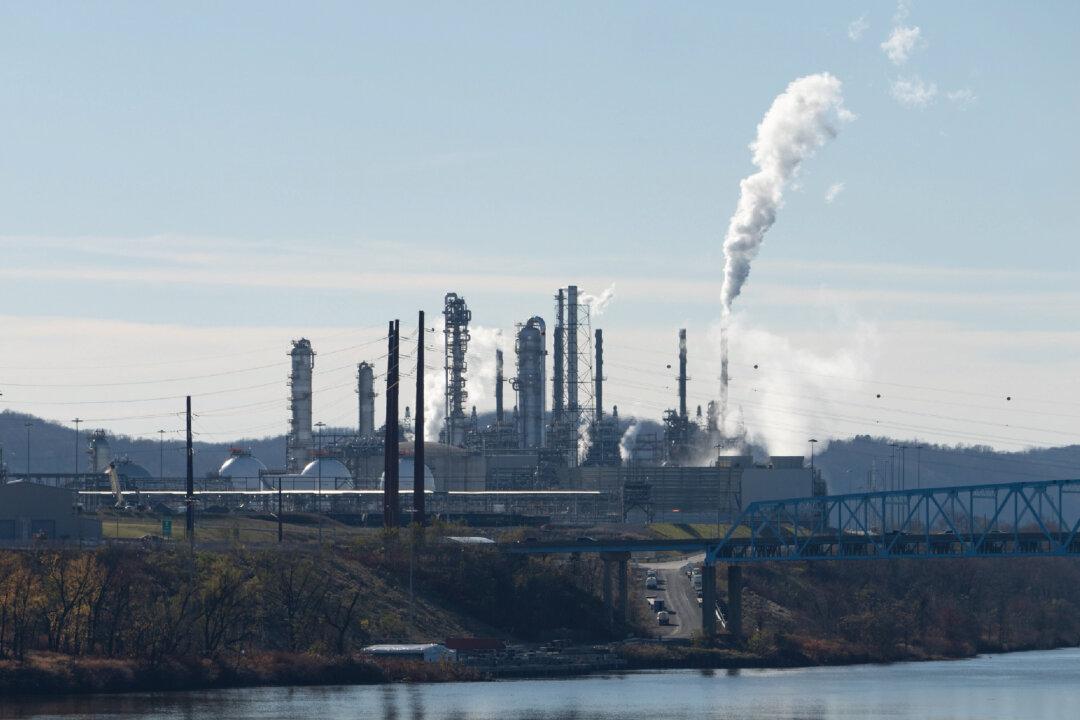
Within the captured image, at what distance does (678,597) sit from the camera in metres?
159

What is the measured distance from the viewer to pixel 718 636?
136 metres

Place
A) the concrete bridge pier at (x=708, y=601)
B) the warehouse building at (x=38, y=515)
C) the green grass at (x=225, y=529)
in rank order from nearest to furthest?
the warehouse building at (x=38, y=515)
the concrete bridge pier at (x=708, y=601)
the green grass at (x=225, y=529)

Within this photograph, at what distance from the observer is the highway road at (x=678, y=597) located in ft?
467

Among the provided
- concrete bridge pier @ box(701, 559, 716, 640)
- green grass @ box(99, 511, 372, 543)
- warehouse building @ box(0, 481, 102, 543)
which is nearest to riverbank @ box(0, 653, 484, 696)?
warehouse building @ box(0, 481, 102, 543)

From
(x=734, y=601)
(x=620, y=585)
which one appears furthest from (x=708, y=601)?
(x=620, y=585)

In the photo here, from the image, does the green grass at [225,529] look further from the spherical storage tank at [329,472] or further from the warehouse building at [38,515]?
the spherical storage tank at [329,472]

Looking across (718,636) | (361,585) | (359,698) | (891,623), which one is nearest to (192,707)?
(359,698)

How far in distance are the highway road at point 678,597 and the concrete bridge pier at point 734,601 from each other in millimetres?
2707

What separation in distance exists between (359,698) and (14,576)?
73.9 feet

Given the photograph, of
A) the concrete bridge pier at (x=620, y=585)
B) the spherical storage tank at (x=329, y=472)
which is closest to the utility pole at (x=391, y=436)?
the concrete bridge pier at (x=620, y=585)

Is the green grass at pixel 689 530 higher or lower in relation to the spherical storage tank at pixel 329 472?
lower

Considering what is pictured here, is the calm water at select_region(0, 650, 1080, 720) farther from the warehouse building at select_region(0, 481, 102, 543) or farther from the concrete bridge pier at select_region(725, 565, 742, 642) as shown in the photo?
the warehouse building at select_region(0, 481, 102, 543)

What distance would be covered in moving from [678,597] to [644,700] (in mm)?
60386

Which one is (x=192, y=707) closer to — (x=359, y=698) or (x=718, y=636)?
(x=359, y=698)
